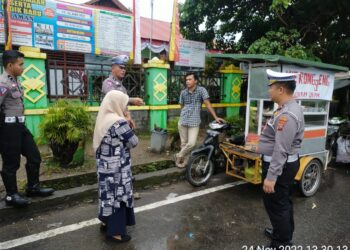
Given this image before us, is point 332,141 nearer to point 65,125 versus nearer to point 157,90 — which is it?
point 157,90

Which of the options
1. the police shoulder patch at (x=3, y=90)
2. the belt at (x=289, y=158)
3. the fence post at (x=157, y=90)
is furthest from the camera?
the fence post at (x=157, y=90)

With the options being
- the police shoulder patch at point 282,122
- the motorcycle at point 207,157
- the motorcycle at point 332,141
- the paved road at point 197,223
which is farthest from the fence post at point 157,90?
the police shoulder patch at point 282,122

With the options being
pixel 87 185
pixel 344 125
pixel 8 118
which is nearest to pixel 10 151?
pixel 8 118

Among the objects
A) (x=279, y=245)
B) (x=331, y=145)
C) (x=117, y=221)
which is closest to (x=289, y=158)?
(x=279, y=245)

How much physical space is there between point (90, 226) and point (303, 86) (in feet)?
11.4

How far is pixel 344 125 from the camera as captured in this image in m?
6.00

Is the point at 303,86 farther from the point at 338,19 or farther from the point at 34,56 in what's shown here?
the point at 338,19

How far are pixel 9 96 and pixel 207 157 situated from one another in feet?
9.32

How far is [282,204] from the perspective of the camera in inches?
104

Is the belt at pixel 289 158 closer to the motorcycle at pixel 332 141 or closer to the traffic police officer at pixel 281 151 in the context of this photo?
Result: the traffic police officer at pixel 281 151

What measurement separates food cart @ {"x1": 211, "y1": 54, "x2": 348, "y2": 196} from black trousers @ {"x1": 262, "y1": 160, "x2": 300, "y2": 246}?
1.24m

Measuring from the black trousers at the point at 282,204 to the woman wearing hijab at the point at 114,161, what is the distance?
4.42ft

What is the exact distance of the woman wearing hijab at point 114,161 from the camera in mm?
2707

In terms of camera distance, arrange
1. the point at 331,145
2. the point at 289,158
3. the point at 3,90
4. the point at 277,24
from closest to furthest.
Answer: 1. the point at 289,158
2. the point at 3,90
3. the point at 331,145
4. the point at 277,24
